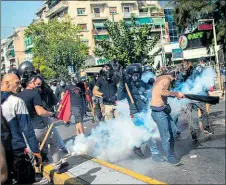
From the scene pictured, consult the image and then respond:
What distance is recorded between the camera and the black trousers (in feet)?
13.3

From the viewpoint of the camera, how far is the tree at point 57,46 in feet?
129

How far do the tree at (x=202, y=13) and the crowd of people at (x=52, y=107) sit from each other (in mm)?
20373

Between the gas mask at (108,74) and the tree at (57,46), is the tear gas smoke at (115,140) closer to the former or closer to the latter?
the gas mask at (108,74)

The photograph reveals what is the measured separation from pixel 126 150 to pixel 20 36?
7063cm

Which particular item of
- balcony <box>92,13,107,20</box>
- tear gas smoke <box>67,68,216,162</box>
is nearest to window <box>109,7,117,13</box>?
balcony <box>92,13,107,20</box>

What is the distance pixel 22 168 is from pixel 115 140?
3.27m

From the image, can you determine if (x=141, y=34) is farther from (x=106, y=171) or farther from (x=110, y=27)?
(x=106, y=171)

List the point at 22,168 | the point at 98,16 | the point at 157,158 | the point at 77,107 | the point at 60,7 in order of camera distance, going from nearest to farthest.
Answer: the point at 22,168 → the point at 157,158 → the point at 77,107 → the point at 98,16 → the point at 60,7

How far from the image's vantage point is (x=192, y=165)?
6.25 metres

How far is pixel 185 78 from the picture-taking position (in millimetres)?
8273

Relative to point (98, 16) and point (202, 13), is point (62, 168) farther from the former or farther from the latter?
point (98, 16)

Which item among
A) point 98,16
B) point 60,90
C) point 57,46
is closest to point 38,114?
point 60,90

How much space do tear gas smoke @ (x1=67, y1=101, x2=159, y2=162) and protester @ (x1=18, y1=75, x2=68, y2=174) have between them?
0.89 metres

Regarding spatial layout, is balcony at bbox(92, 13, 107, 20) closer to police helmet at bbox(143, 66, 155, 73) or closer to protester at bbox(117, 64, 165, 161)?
police helmet at bbox(143, 66, 155, 73)
